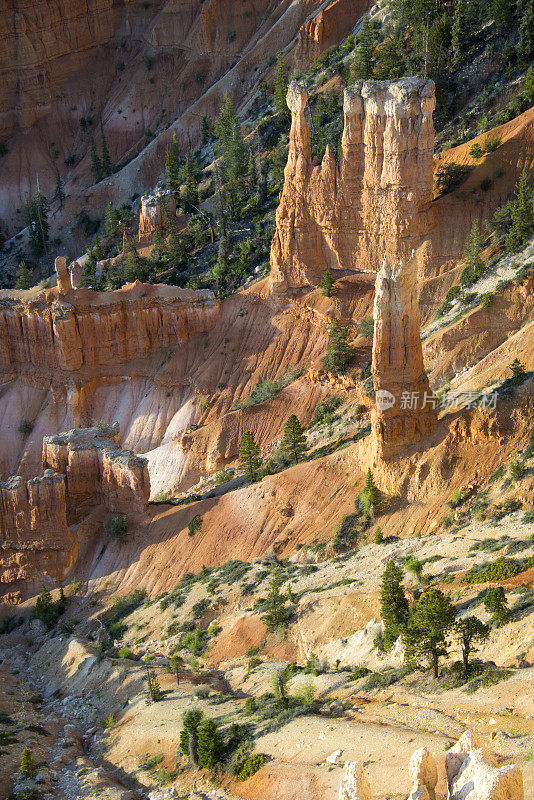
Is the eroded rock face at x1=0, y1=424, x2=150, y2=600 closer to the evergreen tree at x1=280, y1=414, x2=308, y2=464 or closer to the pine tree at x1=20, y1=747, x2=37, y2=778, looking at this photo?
the evergreen tree at x1=280, y1=414, x2=308, y2=464

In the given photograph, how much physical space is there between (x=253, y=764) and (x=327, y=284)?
42.2 m

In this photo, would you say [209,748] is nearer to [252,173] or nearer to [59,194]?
[252,173]

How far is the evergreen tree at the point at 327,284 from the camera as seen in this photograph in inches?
2729

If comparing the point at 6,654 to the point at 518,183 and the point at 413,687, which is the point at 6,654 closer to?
the point at 413,687

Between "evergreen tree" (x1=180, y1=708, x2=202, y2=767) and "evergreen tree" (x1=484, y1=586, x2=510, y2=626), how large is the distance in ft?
37.1

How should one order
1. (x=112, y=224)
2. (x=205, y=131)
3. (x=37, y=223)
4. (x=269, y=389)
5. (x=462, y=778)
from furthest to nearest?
(x=37, y=223)
(x=205, y=131)
(x=112, y=224)
(x=269, y=389)
(x=462, y=778)

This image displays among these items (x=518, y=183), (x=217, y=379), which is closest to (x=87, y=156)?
(x=217, y=379)

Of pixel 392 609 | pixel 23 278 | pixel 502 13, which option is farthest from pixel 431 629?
pixel 23 278

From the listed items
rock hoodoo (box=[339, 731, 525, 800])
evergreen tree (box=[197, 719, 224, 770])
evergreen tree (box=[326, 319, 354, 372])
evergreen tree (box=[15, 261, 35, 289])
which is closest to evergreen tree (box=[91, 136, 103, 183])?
evergreen tree (box=[15, 261, 35, 289])

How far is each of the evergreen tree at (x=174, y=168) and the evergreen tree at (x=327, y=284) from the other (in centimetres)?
2582

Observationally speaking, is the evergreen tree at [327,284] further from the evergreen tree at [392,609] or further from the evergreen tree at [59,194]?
the evergreen tree at [59,194]

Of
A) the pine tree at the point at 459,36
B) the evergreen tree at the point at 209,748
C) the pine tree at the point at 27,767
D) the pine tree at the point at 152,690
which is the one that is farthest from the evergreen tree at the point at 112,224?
the evergreen tree at the point at 209,748

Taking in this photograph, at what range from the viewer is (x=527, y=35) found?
70562 millimetres

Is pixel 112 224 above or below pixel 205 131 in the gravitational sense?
below
